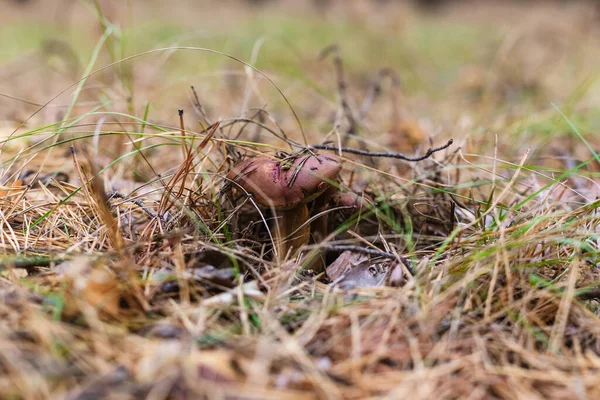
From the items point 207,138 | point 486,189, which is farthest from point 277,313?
point 486,189

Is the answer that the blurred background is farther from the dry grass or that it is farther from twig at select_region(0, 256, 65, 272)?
twig at select_region(0, 256, 65, 272)

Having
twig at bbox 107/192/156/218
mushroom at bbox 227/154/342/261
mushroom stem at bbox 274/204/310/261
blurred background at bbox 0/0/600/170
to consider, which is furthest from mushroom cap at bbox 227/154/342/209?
blurred background at bbox 0/0/600/170

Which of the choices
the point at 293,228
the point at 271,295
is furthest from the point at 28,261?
the point at 293,228

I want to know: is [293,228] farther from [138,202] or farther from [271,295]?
[138,202]

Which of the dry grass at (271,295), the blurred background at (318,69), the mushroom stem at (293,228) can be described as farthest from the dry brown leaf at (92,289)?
the blurred background at (318,69)

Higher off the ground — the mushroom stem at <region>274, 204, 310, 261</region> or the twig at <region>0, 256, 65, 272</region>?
the twig at <region>0, 256, 65, 272</region>

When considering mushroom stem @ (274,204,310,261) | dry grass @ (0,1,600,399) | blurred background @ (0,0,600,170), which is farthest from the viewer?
blurred background @ (0,0,600,170)

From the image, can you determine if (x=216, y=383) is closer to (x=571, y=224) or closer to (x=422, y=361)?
(x=422, y=361)

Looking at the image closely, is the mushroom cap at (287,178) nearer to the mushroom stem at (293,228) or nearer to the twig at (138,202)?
the mushroom stem at (293,228)
